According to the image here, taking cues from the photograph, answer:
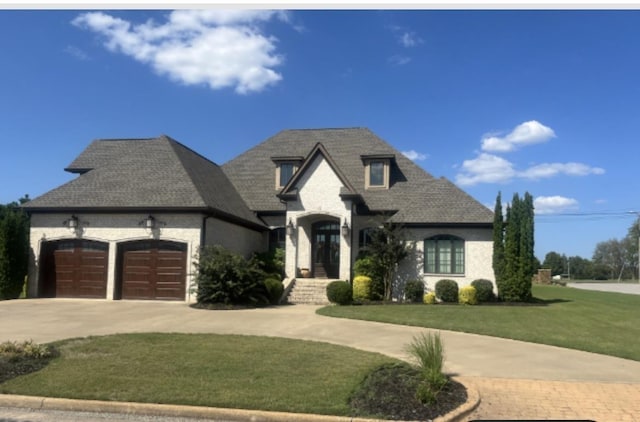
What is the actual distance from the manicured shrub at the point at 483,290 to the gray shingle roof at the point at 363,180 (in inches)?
105

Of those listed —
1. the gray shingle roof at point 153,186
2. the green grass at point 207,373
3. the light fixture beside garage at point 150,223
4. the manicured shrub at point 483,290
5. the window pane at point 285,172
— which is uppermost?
the window pane at point 285,172

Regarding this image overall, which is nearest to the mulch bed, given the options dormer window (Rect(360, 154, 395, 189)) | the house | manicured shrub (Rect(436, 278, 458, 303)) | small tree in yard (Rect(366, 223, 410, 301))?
the house

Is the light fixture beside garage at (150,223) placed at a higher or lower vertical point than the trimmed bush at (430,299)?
higher

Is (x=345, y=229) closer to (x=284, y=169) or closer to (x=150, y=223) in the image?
(x=284, y=169)

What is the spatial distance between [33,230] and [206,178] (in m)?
7.68

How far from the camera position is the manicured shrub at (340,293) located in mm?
19656

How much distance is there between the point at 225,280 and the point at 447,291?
9.44 metres

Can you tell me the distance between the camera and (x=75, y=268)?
70.0 ft

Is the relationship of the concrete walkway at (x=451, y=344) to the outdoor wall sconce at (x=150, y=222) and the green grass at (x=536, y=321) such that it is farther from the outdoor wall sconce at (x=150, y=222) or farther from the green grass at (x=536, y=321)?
the outdoor wall sconce at (x=150, y=222)

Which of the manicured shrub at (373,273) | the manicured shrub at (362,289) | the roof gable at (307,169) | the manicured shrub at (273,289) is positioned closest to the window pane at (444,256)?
the manicured shrub at (373,273)

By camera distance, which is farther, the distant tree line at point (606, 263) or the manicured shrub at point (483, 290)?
the distant tree line at point (606, 263)

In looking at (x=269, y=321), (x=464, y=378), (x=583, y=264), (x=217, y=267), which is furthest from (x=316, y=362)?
(x=583, y=264)

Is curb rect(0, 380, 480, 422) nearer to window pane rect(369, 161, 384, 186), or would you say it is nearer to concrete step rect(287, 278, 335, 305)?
concrete step rect(287, 278, 335, 305)

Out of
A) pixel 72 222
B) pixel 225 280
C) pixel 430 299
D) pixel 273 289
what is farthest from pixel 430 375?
A: pixel 72 222
